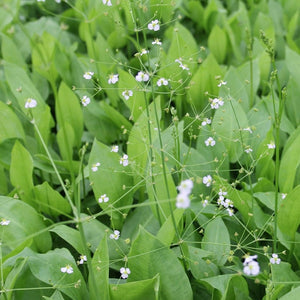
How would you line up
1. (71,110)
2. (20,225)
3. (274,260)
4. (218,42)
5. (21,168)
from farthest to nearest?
(218,42) → (71,110) → (21,168) → (20,225) → (274,260)

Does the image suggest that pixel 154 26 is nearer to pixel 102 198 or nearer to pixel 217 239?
pixel 102 198

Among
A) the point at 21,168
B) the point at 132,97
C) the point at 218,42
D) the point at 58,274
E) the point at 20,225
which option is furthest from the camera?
the point at 218,42

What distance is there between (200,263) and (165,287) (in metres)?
0.14

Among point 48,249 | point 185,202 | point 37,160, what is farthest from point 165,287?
point 37,160

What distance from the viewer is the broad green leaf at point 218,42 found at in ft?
7.30

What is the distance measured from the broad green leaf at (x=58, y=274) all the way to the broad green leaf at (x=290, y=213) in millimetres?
590

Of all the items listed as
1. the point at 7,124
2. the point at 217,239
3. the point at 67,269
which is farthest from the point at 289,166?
the point at 7,124

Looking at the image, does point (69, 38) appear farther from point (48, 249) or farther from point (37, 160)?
point (48, 249)

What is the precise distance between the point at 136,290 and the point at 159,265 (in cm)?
8

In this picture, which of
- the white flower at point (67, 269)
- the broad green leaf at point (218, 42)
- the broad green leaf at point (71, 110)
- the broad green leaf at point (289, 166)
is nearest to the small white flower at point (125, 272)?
the white flower at point (67, 269)

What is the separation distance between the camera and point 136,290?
121 centimetres

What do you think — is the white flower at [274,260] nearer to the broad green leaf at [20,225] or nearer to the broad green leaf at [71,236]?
the broad green leaf at [71,236]

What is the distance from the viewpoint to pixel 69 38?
2566 millimetres

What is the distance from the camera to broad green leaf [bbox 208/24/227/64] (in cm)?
222
